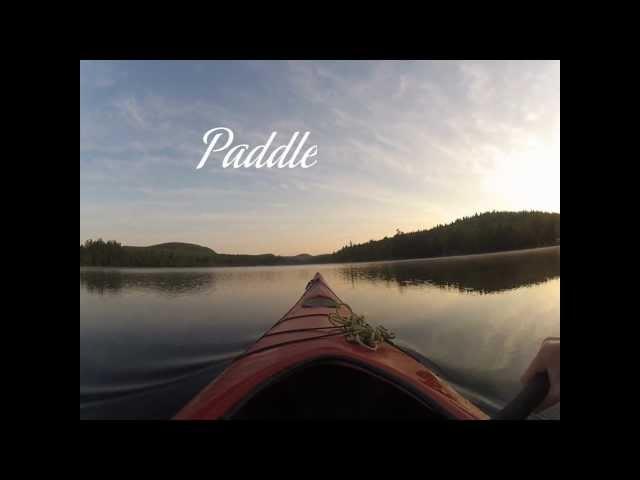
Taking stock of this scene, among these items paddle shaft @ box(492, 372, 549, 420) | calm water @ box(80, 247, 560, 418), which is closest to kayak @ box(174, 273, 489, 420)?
paddle shaft @ box(492, 372, 549, 420)

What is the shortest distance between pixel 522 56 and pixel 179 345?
18.5 feet

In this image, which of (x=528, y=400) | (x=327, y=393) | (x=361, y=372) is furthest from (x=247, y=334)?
(x=528, y=400)

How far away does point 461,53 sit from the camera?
1.53 meters

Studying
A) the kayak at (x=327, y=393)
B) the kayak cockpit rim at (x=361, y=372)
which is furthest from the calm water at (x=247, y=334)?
the kayak cockpit rim at (x=361, y=372)

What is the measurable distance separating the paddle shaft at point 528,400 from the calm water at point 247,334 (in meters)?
1.87

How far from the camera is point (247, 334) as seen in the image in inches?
195

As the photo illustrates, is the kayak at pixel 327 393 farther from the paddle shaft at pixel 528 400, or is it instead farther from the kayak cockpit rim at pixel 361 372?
the paddle shaft at pixel 528 400

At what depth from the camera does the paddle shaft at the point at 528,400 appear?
3.16 feet

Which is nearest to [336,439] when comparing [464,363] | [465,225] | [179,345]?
[464,363]

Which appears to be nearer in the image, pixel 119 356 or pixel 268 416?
pixel 268 416

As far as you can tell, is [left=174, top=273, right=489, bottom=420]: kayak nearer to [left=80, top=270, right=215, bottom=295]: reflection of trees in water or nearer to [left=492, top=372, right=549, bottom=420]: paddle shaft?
[left=492, top=372, right=549, bottom=420]: paddle shaft
